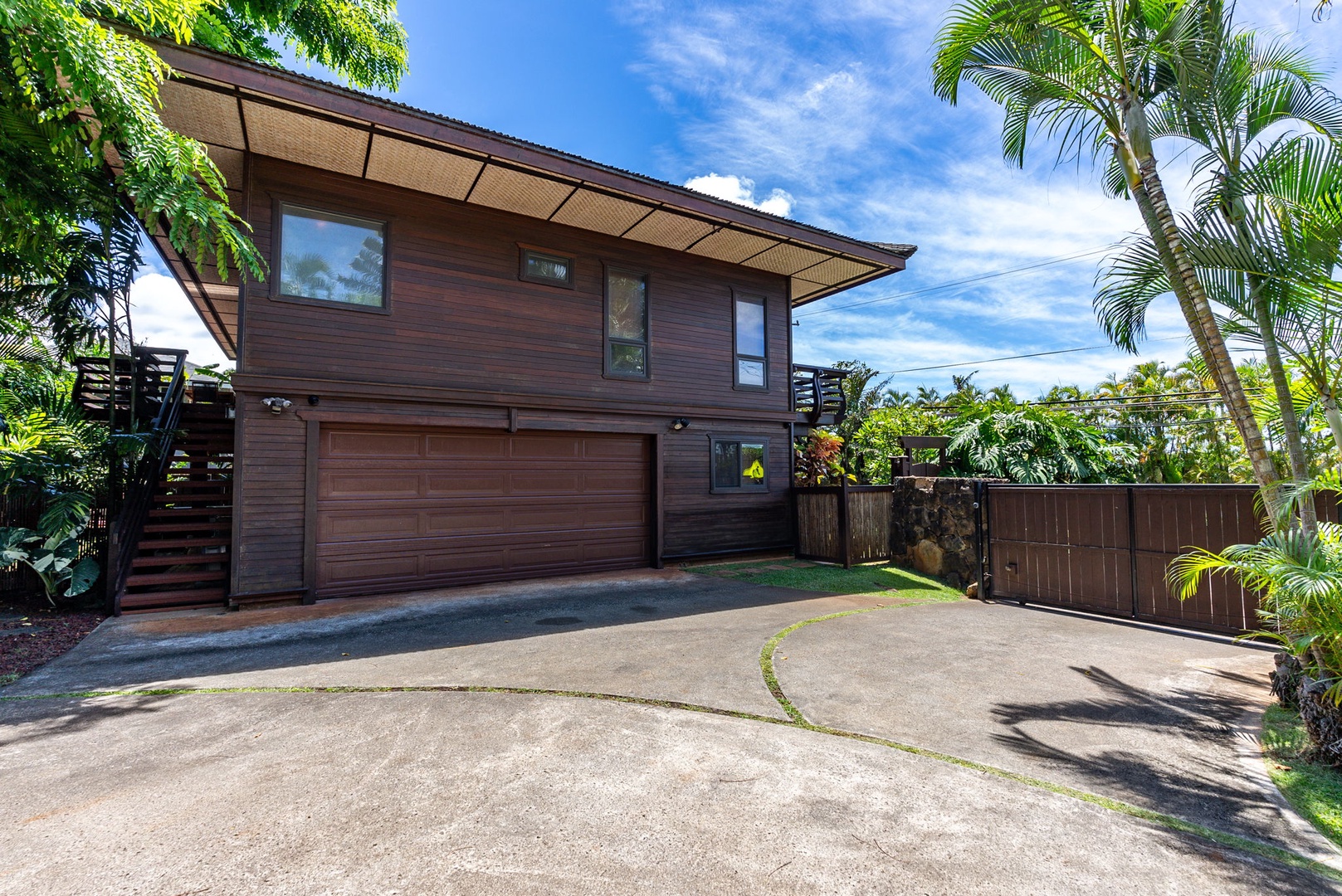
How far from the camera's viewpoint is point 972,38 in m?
4.26

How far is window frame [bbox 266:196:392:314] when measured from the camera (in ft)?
24.1

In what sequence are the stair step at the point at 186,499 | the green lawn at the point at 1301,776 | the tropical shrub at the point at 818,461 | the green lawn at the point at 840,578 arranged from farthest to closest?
1. the tropical shrub at the point at 818,461
2. the green lawn at the point at 840,578
3. the stair step at the point at 186,499
4. the green lawn at the point at 1301,776

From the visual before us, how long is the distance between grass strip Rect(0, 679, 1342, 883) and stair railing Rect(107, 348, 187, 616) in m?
3.17

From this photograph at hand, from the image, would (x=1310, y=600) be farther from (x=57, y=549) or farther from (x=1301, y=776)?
(x=57, y=549)

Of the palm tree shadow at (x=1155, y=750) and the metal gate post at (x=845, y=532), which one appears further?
the metal gate post at (x=845, y=532)

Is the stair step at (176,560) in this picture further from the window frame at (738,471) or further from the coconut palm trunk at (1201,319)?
the coconut palm trunk at (1201,319)

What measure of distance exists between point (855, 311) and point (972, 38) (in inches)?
1271

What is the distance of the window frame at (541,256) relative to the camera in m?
9.05

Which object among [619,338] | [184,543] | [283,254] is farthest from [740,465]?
[184,543]

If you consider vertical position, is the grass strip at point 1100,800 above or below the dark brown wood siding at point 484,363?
below

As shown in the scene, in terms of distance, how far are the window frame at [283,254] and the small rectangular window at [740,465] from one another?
557 cm

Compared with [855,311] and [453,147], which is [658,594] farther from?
[855,311]

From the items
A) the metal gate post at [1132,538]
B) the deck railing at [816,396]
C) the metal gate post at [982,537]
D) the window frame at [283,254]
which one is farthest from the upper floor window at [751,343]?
the metal gate post at [1132,538]

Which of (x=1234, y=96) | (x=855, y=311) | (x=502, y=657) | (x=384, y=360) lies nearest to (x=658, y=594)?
(x=502, y=657)
